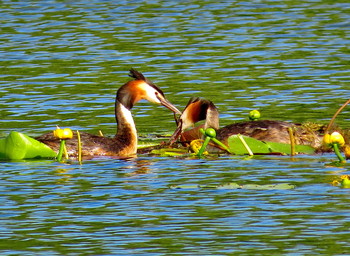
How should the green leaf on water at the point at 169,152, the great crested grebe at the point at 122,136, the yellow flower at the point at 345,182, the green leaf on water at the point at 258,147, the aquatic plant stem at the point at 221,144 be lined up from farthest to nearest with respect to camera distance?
the great crested grebe at the point at 122,136 < the green leaf on water at the point at 169,152 < the green leaf on water at the point at 258,147 < the aquatic plant stem at the point at 221,144 < the yellow flower at the point at 345,182

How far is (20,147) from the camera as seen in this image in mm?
15312

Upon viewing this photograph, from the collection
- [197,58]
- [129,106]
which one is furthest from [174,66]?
[129,106]

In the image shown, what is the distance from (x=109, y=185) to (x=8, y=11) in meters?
22.6

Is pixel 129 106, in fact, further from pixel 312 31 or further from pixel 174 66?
pixel 312 31

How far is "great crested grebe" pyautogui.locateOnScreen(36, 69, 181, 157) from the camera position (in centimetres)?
1603

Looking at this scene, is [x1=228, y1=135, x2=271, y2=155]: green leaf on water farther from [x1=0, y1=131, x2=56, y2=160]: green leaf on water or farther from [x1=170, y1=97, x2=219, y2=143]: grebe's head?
[x1=0, y1=131, x2=56, y2=160]: green leaf on water

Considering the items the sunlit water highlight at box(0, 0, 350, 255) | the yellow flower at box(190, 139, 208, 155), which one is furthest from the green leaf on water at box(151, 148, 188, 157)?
the sunlit water highlight at box(0, 0, 350, 255)

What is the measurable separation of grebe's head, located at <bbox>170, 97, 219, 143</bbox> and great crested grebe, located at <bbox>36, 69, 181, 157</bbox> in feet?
0.88

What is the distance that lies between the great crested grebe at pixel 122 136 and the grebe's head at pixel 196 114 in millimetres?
268

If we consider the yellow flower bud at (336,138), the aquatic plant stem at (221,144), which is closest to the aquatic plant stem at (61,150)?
the aquatic plant stem at (221,144)

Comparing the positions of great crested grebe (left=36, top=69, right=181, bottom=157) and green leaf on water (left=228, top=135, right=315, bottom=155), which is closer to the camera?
green leaf on water (left=228, top=135, right=315, bottom=155)

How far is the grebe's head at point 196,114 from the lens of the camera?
16.9 meters

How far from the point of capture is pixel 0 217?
1183 cm

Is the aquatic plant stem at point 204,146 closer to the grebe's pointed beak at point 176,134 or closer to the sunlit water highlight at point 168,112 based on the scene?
the sunlit water highlight at point 168,112
